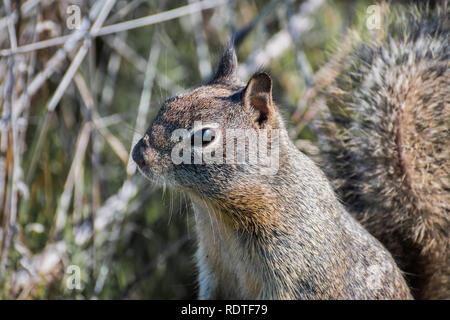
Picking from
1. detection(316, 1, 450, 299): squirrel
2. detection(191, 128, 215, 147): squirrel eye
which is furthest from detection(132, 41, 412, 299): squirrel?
detection(316, 1, 450, 299): squirrel

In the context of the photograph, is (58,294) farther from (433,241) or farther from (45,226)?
(433,241)

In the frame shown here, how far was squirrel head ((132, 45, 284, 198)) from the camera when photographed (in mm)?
1986

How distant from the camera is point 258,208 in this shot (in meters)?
2.11

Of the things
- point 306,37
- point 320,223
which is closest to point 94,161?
point 320,223

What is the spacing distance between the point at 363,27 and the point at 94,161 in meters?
1.60

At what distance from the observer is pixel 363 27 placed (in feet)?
9.71

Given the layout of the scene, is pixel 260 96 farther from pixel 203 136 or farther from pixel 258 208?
pixel 258 208

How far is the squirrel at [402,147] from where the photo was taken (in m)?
2.43

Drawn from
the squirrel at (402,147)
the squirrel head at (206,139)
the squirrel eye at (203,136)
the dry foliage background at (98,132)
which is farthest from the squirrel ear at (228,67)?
the squirrel at (402,147)

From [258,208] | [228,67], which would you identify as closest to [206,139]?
[258,208]

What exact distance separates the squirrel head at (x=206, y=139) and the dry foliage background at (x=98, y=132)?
254mm

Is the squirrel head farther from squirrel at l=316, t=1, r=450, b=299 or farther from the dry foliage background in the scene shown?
squirrel at l=316, t=1, r=450, b=299

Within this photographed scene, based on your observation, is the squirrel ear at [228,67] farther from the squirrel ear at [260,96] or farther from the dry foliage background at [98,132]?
the squirrel ear at [260,96]

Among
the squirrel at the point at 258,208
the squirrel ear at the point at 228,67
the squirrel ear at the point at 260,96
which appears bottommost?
the squirrel at the point at 258,208
